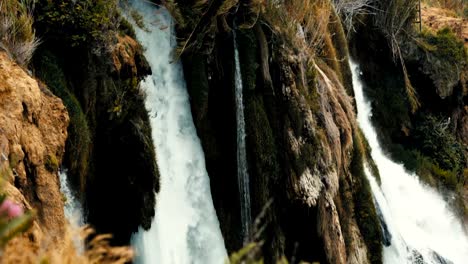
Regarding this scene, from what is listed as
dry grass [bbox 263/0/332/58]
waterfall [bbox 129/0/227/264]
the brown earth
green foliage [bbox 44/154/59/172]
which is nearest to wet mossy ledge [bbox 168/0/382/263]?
dry grass [bbox 263/0/332/58]

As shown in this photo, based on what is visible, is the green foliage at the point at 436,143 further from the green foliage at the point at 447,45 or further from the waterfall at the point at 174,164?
the waterfall at the point at 174,164

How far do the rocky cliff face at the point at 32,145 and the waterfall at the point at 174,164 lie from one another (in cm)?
347

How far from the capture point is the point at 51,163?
535cm

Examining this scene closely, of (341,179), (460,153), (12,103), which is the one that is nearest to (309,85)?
(341,179)

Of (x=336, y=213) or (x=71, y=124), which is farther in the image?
(x=336, y=213)

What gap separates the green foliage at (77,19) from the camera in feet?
22.9

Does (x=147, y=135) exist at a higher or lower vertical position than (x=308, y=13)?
lower

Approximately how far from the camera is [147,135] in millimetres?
8852

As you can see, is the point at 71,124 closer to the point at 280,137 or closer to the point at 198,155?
the point at 198,155

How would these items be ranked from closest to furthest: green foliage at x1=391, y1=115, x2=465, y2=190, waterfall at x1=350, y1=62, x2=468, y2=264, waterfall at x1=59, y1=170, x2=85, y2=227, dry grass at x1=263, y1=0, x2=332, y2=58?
waterfall at x1=59, y1=170, x2=85, y2=227, dry grass at x1=263, y1=0, x2=332, y2=58, waterfall at x1=350, y1=62, x2=468, y2=264, green foliage at x1=391, y1=115, x2=465, y2=190

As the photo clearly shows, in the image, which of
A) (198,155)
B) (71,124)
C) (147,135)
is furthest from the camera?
(198,155)

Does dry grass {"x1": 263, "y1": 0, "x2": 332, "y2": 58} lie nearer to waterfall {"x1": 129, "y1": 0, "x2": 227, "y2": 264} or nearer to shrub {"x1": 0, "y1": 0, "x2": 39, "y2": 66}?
waterfall {"x1": 129, "y1": 0, "x2": 227, "y2": 264}

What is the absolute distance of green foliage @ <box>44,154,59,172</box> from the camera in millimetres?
5304

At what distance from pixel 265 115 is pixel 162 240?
318cm
